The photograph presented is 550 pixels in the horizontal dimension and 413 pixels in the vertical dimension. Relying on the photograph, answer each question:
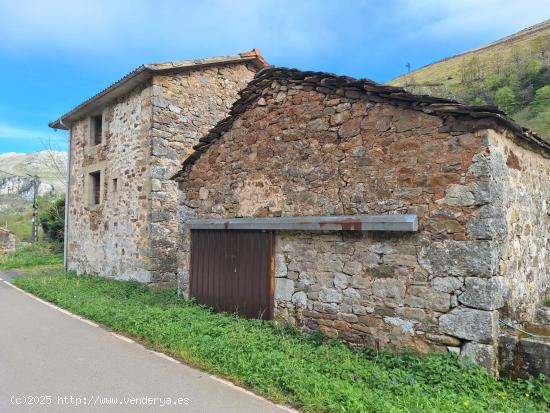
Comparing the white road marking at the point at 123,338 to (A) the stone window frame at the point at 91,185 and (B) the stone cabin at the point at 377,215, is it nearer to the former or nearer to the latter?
(B) the stone cabin at the point at 377,215

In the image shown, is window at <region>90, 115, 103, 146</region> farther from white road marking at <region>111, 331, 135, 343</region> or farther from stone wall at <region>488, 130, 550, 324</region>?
stone wall at <region>488, 130, 550, 324</region>

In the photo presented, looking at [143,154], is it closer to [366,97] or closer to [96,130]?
[96,130]

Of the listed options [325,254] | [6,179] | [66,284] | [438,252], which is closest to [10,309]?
[66,284]

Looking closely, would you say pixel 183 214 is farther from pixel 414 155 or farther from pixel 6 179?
pixel 6 179

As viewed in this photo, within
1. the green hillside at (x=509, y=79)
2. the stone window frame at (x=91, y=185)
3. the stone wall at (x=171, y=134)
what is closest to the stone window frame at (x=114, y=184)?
the stone window frame at (x=91, y=185)

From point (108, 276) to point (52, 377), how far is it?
24.6 feet

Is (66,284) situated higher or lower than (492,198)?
lower

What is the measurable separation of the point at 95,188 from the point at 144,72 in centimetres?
492

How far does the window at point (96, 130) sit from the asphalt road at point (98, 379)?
26.3 feet

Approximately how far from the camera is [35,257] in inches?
749

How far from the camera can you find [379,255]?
16.4 feet

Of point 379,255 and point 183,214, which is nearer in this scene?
point 379,255

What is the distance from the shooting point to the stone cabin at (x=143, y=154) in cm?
1021

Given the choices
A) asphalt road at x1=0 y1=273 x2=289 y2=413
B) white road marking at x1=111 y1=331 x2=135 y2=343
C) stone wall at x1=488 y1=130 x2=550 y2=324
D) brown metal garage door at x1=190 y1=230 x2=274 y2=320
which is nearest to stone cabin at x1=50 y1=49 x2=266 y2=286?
brown metal garage door at x1=190 y1=230 x2=274 y2=320
